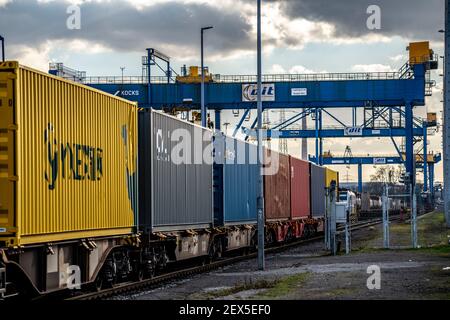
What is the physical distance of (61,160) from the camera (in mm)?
14891

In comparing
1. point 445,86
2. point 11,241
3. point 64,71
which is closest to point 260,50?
point 11,241

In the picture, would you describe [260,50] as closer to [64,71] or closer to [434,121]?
[64,71]

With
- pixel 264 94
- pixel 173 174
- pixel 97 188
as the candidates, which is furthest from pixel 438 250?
pixel 264 94

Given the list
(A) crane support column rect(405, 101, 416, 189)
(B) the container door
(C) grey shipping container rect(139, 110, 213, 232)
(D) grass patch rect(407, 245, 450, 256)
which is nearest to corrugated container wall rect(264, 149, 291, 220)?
(D) grass patch rect(407, 245, 450, 256)

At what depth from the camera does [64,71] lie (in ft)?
157

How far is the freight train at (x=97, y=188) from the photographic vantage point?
13406 millimetres

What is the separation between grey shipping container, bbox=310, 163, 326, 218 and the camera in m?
43.5

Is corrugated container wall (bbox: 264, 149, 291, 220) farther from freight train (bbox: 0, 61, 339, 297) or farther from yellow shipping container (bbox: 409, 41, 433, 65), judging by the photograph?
yellow shipping container (bbox: 409, 41, 433, 65)

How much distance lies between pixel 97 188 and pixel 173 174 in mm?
4439

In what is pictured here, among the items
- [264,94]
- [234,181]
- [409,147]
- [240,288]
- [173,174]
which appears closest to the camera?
[240,288]

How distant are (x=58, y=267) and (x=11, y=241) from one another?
6.85 ft

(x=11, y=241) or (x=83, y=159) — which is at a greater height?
(x=83, y=159)

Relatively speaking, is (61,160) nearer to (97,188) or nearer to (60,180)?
(60,180)
